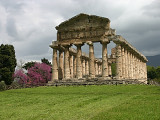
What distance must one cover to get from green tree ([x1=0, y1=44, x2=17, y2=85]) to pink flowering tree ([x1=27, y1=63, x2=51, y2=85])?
11.3 metres

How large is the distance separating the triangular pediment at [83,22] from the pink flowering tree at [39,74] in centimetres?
2162

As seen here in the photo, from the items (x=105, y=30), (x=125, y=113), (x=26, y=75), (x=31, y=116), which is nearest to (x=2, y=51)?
(x=26, y=75)

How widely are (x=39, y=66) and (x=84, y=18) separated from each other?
27.4 meters

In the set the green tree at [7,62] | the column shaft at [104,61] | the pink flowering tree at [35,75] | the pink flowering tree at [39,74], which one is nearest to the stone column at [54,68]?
the green tree at [7,62]

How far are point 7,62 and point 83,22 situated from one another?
20671mm

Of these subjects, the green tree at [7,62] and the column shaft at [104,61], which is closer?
the column shaft at [104,61]

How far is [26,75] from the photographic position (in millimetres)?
64250

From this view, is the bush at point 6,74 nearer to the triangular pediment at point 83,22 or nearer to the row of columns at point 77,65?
the row of columns at point 77,65

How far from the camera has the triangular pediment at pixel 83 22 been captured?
42438 mm

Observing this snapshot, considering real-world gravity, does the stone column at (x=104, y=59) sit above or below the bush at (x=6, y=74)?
above

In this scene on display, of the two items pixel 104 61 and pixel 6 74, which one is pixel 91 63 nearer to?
pixel 104 61

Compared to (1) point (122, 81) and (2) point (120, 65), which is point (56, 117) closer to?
(1) point (122, 81)

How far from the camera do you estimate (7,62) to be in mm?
50375

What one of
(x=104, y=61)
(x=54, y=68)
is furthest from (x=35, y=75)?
(x=104, y=61)
